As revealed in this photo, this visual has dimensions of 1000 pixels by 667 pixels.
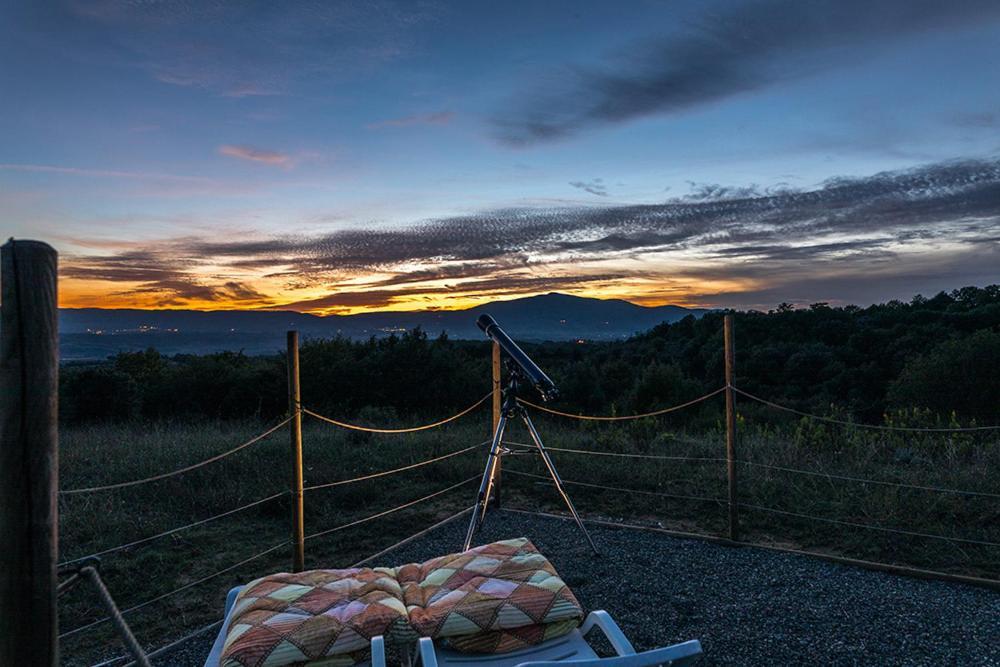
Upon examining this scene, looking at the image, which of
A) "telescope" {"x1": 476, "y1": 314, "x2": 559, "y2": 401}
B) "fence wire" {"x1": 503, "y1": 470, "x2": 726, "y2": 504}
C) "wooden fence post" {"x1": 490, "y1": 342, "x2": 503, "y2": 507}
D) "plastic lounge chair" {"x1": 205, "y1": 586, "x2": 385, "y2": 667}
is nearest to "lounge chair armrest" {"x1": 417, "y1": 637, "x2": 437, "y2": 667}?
"plastic lounge chair" {"x1": 205, "y1": 586, "x2": 385, "y2": 667}

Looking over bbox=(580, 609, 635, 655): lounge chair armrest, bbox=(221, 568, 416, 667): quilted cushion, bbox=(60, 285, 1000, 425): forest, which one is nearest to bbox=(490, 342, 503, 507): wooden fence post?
bbox=(221, 568, 416, 667): quilted cushion

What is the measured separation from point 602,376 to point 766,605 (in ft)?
44.8

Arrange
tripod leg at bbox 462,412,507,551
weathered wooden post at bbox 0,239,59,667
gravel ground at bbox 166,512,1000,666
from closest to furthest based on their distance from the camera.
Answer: weathered wooden post at bbox 0,239,59,667
gravel ground at bbox 166,512,1000,666
tripod leg at bbox 462,412,507,551

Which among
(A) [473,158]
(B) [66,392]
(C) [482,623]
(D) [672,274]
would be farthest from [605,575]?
(B) [66,392]

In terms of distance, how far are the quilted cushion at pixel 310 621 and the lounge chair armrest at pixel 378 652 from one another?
0.09 metres

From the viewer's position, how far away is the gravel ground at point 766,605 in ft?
9.37

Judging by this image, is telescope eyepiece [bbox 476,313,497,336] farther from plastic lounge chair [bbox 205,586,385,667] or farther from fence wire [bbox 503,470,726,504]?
plastic lounge chair [bbox 205,586,385,667]

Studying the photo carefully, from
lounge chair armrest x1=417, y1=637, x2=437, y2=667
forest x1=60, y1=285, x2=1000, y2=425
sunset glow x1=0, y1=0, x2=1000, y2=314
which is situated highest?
sunset glow x1=0, y1=0, x2=1000, y2=314

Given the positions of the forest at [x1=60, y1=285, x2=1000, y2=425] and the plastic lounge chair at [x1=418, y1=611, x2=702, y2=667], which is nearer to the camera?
the plastic lounge chair at [x1=418, y1=611, x2=702, y2=667]

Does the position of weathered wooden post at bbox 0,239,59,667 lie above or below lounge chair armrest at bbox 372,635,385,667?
above

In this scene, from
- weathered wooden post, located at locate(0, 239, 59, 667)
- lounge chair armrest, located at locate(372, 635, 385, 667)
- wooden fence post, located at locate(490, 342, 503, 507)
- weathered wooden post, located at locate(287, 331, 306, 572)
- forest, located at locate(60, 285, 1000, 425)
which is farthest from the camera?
forest, located at locate(60, 285, 1000, 425)

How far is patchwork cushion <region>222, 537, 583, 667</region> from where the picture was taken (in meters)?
1.88

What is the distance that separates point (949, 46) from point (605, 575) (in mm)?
6764

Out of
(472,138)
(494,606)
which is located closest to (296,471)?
(494,606)
